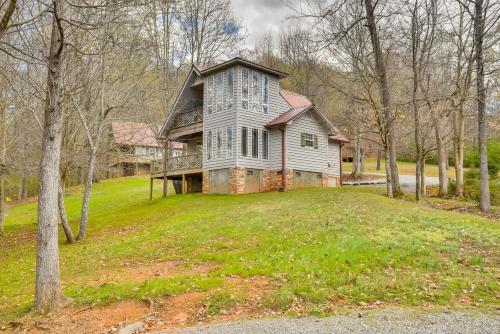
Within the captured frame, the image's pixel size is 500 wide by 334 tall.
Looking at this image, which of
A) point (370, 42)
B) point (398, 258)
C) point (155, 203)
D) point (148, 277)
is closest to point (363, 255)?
point (398, 258)

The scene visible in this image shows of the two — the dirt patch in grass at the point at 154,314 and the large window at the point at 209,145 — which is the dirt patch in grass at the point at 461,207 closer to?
the dirt patch in grass at the point at 154,314

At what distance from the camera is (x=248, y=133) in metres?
25.4

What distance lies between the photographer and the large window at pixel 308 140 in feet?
88.9

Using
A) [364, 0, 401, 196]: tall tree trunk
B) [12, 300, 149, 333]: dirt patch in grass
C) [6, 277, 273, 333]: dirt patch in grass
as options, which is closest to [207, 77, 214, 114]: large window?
[364, 0, 401, 196]: tall tree trunk

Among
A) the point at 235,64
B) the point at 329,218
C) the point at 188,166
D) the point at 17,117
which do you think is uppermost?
the point at 235,64

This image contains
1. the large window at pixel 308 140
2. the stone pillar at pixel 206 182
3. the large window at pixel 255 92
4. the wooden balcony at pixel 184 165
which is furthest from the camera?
the wooden balcony at pixel 184 165

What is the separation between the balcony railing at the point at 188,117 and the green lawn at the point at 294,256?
36.2 feet

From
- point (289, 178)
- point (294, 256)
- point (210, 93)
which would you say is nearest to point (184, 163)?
point (210, 93)

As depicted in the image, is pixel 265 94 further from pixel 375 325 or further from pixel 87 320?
pixel 375 325

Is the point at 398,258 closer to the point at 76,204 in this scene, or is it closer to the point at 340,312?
the point at 340,312

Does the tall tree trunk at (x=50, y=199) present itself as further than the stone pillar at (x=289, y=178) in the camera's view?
No

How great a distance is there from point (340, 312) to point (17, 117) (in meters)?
21.3

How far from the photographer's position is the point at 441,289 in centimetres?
789

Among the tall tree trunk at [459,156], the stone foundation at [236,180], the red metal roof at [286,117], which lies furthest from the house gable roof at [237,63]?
the tall tree trunk at [459,156]
